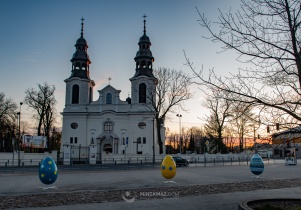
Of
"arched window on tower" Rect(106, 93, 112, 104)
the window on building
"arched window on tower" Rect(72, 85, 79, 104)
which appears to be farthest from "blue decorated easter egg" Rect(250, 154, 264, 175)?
"arched window on tower" Rect(72, 85, 79, 104)

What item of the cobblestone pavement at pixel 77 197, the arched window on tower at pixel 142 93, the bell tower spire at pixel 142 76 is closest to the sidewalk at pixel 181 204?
the cobblestone pavement at pixel 77 197

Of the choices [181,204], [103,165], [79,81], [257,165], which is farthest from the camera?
[79,81]

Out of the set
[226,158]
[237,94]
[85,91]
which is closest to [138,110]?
[85,91]

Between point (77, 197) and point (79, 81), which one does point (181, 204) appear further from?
point (79, 81)

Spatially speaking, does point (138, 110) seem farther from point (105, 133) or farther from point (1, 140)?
point (1, 140)

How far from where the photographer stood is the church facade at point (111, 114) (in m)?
58.6

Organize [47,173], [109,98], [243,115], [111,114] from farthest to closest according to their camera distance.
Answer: [109,98], [111,114], [47,173], [243,115]

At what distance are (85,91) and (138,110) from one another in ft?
39.8

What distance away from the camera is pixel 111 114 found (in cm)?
6019

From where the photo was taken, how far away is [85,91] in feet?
206

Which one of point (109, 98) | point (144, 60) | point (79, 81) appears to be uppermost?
point (144, 60)

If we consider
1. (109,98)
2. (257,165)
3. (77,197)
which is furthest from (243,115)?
(109,98)

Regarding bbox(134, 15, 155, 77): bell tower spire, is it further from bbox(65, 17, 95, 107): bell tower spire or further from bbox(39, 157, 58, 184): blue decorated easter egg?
bbox(39, 157, 58, 184): blue decorated easter egg

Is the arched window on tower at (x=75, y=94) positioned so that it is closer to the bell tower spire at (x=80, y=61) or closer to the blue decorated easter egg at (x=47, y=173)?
the bell tower spire at (x=80, y=61)
